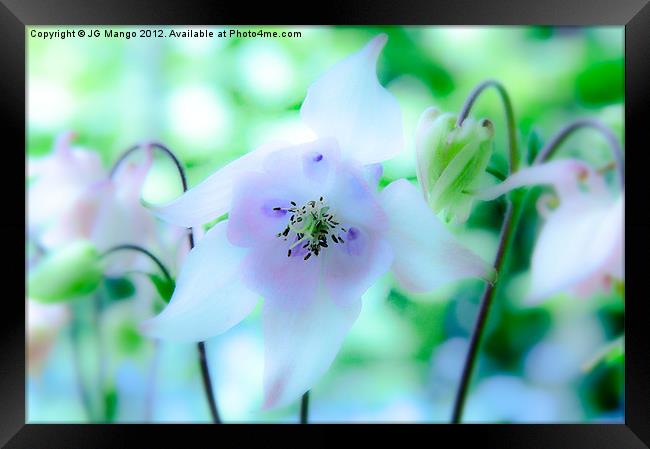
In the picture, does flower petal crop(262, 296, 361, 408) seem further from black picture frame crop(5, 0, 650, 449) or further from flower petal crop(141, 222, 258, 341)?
black picture frame crop(5, 0, 650, 449)

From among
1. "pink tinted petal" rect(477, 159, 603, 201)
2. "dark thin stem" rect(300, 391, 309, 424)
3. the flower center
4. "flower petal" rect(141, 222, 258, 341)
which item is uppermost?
"pink tinted petal" rect(477, 159, 603, 201)

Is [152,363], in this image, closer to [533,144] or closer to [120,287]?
[120,287]

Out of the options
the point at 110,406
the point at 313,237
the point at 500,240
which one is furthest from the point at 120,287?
the point at 500,240

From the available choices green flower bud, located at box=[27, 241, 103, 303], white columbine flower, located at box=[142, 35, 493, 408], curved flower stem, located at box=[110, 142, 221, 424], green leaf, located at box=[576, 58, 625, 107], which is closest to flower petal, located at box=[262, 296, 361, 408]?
white columbine flower, located at box=[142, 35, 493, 408]

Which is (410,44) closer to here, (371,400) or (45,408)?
(371,400)

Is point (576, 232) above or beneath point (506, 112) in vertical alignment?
beneath

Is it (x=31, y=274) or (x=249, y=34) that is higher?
(x=249, y=34)

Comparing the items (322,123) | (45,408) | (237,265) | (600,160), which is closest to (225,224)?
(237,265)
